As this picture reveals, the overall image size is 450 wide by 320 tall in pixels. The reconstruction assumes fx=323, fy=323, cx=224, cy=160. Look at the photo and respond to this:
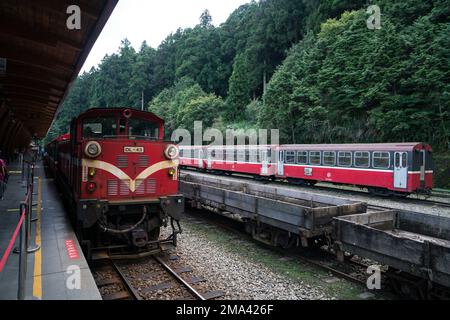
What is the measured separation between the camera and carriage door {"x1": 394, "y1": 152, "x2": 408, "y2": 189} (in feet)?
50.4

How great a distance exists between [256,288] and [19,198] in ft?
34.8

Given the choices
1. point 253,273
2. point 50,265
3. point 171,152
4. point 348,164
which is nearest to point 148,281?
point 50,265

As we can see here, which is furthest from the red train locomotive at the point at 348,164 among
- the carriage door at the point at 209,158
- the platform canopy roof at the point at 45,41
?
the platform canopy roof at the point at 45,41

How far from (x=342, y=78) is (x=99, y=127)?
885 inches

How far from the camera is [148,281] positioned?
656cm

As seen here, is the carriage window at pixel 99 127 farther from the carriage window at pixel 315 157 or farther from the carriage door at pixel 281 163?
the carriage door at pixel 281 163

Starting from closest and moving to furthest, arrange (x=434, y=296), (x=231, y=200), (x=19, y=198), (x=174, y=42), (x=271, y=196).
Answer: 1. (x=434, y=296)
2. (x=231, y=200)
3. (x=271, y=196)
4. (x=19, y=198)
5. (x=174, y=42)

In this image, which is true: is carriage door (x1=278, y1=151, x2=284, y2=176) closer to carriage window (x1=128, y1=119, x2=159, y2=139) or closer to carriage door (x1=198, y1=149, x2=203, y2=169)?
carriage door (x1=198, y1=149, x2=203, y2=169)

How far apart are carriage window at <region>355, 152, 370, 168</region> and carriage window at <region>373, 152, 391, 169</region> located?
412 millimetres

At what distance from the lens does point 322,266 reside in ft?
24.1

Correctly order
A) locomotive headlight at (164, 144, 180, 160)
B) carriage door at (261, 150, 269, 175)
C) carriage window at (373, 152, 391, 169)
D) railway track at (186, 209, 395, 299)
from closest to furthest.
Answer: railway track at (186, 209, 395, 299)
locomotive headlight at (164, 144, 180, 160)
carriage window at (373, 152, 391, 169)
carriage door at (261, 150, 269, 175)

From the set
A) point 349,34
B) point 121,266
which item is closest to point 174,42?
point 349,34

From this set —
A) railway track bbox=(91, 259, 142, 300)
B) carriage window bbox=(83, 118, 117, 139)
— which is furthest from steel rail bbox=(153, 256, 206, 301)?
carriage window bbox=(83, 118, 117, 139)
